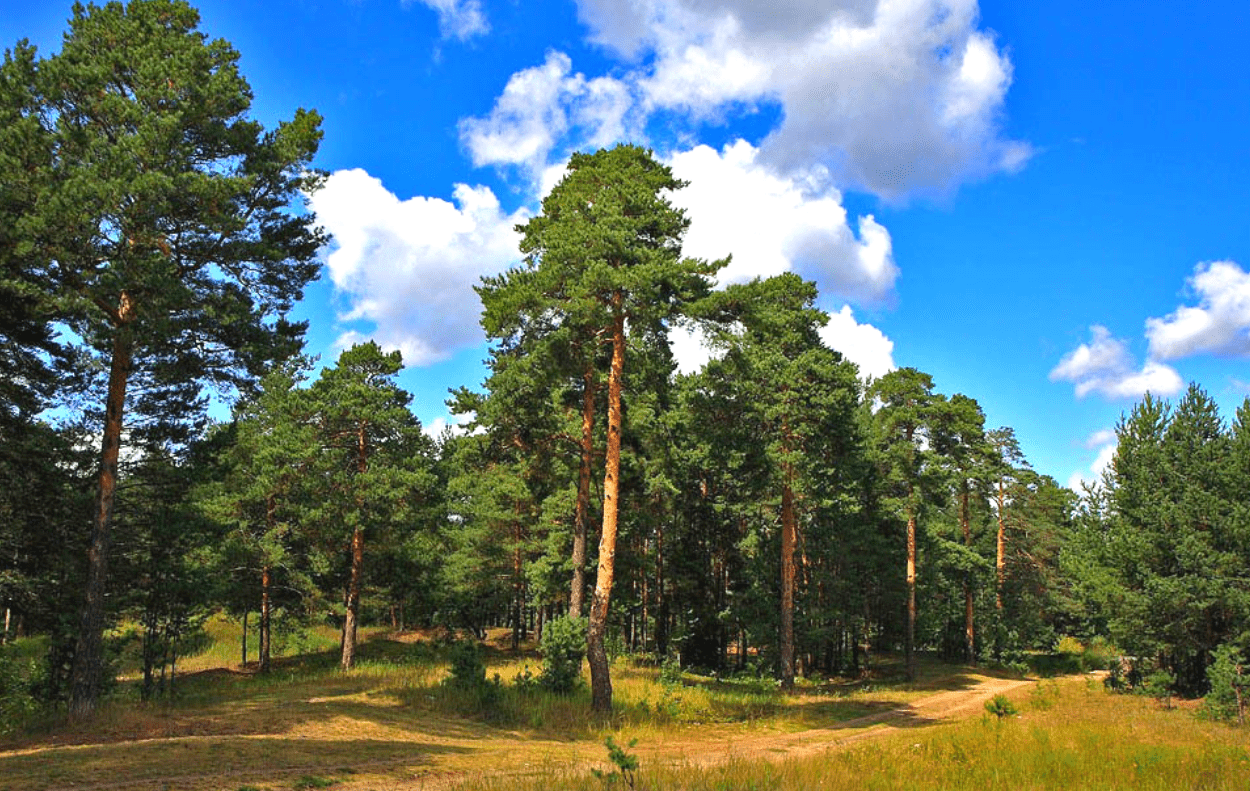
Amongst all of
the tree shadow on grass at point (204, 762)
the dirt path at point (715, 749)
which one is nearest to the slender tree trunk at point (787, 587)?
the dirt path at point (715, 749)

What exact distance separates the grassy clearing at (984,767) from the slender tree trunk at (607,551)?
564 cm

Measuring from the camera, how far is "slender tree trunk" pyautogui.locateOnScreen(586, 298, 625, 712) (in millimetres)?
18312

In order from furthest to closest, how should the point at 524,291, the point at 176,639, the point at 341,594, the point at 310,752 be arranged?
the point at 341,594, the point at 176,639, the point at 524,291, the point at 310,752

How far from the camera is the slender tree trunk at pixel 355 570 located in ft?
96.1

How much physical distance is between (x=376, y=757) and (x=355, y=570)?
63.0 feet

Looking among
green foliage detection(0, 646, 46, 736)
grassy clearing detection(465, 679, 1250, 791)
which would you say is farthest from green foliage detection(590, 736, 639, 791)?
green foliage detection(0, 646, 46, 736)

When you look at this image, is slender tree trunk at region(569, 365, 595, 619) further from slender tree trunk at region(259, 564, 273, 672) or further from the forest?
slender tree trunk at region(259, 564, 273, 672)

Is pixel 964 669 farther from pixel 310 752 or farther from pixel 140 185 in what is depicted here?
pixel 140 185

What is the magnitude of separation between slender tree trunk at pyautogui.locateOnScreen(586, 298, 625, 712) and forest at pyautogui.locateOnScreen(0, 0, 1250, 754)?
0.10 metres

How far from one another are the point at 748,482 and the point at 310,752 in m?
19.1

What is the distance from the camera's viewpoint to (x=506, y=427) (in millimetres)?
23266

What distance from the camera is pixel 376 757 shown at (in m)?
12.2

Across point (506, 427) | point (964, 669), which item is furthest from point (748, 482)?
point (964, 669)

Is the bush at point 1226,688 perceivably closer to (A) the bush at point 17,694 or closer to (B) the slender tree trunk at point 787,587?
(B) the slender tree trunk at point 787,587
